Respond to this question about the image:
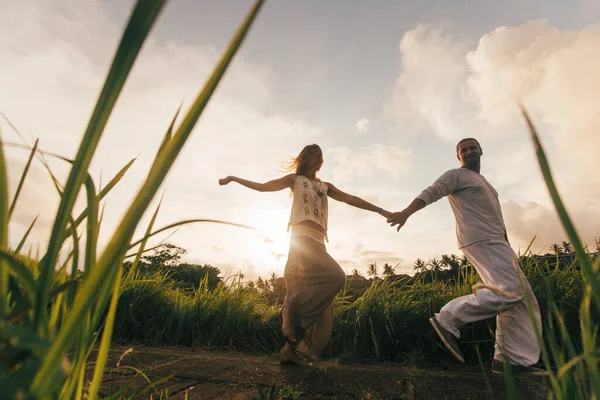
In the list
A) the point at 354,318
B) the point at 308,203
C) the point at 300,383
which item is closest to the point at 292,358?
the point at 300,383

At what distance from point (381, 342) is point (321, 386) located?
192cm

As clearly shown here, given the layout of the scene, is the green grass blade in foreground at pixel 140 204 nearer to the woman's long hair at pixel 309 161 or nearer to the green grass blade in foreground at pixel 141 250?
the green grass blade in foreground at pixel 141 250

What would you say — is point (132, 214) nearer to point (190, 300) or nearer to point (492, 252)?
point (492, 252)

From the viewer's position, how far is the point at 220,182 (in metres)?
4.18

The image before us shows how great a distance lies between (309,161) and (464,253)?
6.14 feet

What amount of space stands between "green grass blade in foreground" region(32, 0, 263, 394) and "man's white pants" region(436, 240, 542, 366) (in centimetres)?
342

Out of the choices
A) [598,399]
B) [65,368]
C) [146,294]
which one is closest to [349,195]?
[146,294]

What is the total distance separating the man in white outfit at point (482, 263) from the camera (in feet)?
10.9

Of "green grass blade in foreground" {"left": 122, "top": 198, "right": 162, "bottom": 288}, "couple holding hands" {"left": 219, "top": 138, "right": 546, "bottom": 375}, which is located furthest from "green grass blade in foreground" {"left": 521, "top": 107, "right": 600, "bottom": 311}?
"couple holding hands" {"left": 219, "top": 138, "right": 546, "bottom": 375}

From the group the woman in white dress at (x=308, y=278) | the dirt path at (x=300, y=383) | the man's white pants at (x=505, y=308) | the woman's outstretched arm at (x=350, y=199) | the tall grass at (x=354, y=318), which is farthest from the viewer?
the woman's outstretched arm at (x=350, y=199)

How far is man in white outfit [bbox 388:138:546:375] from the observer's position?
332 centimetres

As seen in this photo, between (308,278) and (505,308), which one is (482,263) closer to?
(505,308)

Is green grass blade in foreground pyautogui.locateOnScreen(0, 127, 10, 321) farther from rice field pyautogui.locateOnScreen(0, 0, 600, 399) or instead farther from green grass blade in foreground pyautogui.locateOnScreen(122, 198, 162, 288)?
green grass blade in foreground pyautogui.locateOnScreen(122, 198, 162, 288)

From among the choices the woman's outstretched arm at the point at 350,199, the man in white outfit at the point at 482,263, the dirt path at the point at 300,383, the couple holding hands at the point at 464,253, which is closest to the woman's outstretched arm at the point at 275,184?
the couple holding hands at the point at 464,253
